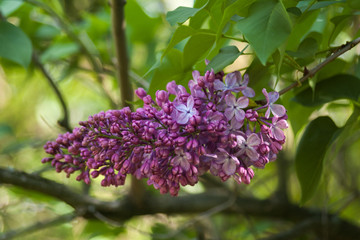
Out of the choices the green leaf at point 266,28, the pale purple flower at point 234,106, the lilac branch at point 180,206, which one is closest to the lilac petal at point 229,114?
the pale purple flower at point 234,106

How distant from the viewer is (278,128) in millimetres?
689

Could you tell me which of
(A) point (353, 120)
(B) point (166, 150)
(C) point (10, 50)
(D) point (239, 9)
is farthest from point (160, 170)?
(C) point (10, 50)

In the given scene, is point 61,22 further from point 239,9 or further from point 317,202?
point 317,202

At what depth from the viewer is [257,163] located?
0.69m

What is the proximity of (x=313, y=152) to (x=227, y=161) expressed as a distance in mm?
329

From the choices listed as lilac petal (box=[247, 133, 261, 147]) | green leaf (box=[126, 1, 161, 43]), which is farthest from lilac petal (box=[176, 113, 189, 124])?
green leaf (box=[126, 1, 161, 43])

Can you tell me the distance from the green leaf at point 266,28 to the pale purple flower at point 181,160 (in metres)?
0.19

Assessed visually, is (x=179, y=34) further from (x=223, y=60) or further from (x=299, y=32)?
(x=299, y=32)

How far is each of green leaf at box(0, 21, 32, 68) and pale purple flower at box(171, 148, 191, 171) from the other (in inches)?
19.5

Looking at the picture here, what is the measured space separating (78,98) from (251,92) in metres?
2.35

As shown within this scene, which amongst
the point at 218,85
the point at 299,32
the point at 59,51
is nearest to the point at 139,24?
the point at 59,51

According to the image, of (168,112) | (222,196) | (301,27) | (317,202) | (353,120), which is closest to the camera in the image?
(168,112)

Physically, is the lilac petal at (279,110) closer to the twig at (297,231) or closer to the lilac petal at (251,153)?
the lilac petal at (251,153)

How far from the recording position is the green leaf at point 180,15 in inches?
28.0
